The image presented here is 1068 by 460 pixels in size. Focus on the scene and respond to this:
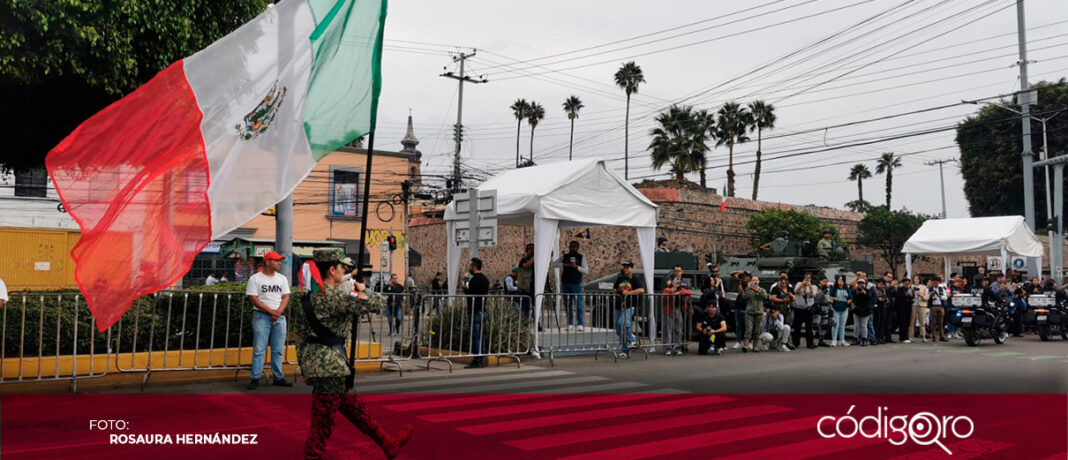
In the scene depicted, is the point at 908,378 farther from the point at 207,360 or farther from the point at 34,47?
the point at 34,47

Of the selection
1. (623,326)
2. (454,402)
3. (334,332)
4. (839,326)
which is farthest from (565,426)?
(839,326)

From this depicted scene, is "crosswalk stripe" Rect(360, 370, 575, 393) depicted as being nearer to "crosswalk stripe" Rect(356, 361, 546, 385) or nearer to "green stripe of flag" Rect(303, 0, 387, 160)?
"crosswalk stripe" Rect(356, 361, 546, 385)

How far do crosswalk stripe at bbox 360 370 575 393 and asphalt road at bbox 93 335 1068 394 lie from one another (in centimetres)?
1

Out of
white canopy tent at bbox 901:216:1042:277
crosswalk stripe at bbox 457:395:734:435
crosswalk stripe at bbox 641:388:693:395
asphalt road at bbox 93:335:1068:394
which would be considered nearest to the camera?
crosswalk stripe at bbox 457:395:734:435

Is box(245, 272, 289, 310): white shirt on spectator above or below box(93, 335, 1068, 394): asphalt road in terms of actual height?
above

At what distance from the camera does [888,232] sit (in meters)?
48.1

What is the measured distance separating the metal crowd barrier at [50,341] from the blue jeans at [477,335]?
5.13 metres

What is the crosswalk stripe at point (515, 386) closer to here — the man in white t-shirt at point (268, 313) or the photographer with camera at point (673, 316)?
the man in white t-shirt at point (268, 313)

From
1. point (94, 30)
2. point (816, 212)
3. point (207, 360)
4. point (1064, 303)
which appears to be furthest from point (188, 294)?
point (816, 212)

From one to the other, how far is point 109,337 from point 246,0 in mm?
5437

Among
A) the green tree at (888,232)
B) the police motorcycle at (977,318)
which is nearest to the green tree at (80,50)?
the police motorcycle at (977,318)

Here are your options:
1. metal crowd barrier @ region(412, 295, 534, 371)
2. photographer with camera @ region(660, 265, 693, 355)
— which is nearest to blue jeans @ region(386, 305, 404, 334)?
metal crowd barrier @ region(412, 295, 534, 371)

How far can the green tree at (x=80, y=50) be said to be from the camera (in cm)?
1015

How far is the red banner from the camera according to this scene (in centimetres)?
671
